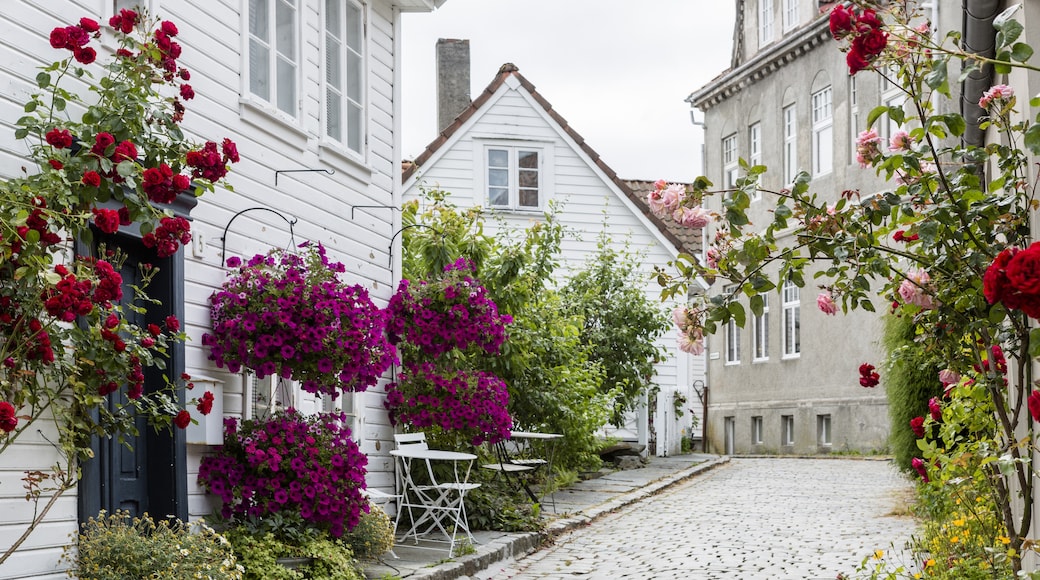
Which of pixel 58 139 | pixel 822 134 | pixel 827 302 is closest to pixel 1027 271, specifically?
pixel 827 302

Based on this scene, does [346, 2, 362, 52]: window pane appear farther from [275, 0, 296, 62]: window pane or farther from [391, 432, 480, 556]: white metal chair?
[391, 432, 480, 556]: white metal chair

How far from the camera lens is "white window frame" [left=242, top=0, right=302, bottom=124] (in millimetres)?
9453

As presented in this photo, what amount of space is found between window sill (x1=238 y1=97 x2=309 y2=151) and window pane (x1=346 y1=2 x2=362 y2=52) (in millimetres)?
1700

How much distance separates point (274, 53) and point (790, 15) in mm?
19172

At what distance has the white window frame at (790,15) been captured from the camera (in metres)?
27.0

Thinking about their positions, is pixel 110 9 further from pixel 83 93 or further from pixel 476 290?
pixel 476 290

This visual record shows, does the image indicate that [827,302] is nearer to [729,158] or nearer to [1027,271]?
[1027,271]

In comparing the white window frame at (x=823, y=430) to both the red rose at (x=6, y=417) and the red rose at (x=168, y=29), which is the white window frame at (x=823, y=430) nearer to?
the red rose at (x=168, y=29)

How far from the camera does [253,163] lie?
952 cm

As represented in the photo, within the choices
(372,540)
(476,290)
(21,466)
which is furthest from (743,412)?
(21,466)

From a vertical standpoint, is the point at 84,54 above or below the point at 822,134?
below

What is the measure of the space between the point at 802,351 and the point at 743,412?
9.05 ft

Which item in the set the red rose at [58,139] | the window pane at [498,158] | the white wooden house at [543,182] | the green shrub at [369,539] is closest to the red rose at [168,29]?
the red rose at [58,139]

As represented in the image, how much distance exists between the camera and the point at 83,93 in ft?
23.6
